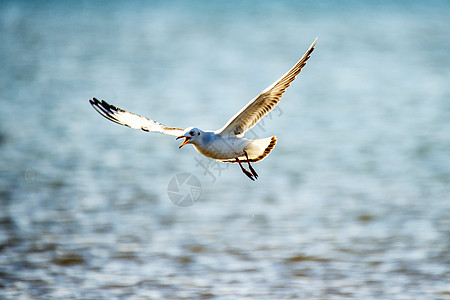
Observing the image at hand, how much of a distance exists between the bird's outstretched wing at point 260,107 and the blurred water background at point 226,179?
10.0 ft

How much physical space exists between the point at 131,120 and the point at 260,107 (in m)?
1.57

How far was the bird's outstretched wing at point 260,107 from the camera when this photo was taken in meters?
7.91

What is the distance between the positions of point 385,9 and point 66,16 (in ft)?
69.5

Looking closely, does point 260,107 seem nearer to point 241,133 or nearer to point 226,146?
point 241,133

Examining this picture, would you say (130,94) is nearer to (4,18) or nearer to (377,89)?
(377,89)

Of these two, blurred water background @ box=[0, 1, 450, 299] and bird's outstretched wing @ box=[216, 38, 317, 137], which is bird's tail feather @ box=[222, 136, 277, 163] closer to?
bird's outstretched wing @ box=[216, 38, 317, 137]

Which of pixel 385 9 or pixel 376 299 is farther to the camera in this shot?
pixel 385 9

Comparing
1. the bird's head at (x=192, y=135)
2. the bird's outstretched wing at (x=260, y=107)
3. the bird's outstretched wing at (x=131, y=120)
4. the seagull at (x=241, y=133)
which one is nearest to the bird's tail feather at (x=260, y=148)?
the seagull at (x=241, y=133)

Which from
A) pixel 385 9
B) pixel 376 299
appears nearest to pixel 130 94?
pixel 376 299

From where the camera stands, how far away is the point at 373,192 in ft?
49.6

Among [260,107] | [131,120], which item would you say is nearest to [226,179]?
[131,120]

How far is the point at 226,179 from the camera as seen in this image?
16562 millimetres

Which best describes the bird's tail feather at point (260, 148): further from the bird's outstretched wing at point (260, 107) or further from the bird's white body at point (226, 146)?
the bird's outstretched wing at point (260, 107)

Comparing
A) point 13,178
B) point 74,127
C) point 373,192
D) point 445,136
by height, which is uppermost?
point 74,127
